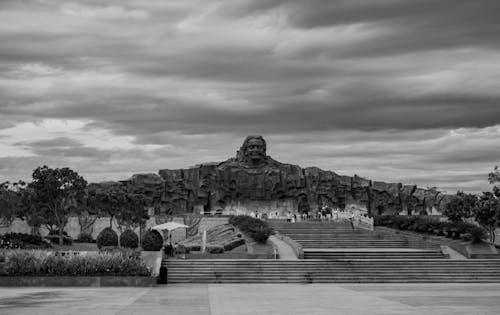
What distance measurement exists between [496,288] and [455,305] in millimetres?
9016

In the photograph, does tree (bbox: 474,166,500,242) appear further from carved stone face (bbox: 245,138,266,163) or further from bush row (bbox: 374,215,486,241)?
carved stone face (bbox: 245,138,266,163)

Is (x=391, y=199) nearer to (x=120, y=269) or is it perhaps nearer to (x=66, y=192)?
(x=66, y=192)

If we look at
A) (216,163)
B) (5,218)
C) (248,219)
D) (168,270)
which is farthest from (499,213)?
(216,163)

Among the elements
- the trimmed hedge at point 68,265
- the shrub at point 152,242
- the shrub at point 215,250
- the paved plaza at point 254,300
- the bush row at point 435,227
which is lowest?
the paved plaza at point 254,300

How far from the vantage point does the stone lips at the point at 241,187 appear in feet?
279

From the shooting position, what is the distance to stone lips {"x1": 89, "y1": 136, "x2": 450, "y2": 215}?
279ft

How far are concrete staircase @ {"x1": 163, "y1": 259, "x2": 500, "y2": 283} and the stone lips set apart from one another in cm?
5034

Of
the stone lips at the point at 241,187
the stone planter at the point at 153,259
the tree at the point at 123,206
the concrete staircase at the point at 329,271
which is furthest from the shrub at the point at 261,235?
the stone lips at the point at 241,187

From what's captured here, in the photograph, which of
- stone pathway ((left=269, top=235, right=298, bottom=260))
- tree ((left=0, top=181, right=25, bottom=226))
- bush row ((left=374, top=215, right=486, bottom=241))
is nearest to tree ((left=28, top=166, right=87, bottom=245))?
tree ((left=0, top=181, right=25, bottom=226))

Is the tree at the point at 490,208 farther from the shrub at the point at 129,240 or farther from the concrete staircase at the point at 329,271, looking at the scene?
the shrub at the point at 129,240

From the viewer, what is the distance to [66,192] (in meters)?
55.5

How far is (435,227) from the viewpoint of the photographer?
159 ft

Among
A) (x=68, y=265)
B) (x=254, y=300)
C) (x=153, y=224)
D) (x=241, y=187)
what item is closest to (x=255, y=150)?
(x=241, y=187)

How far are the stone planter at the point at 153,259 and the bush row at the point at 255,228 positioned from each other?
6.79m
